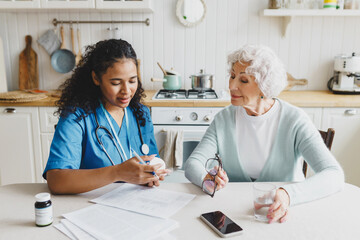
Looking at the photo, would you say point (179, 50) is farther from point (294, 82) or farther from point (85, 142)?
point (85, 142)

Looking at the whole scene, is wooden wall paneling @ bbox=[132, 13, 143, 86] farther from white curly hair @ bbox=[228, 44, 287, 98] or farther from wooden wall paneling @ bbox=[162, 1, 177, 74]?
white curly hair @ bbox=[228, 44, 287, 98]

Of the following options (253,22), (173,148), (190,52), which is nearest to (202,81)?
(190,52)

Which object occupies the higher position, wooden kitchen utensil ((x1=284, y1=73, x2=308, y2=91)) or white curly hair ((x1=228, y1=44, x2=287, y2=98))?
white curly hair ((x1=228, y1=44, x2=287, y2=98))

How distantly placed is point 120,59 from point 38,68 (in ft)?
6.77

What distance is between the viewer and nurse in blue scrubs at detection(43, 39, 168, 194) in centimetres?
115

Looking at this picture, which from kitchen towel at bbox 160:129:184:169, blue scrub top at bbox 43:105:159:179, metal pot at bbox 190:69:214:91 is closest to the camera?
blue scrub top at bbox 43:105:159:179

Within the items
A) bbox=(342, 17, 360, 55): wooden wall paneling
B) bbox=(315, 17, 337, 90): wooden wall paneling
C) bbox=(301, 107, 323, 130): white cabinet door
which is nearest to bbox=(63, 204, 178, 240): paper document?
bbox=(301, 107, 323, 130): white cabinet door

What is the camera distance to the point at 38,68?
122 inches

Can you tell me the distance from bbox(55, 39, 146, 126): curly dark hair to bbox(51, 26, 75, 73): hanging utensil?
170 cm

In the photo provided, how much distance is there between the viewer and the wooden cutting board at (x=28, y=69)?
3057 millimetres

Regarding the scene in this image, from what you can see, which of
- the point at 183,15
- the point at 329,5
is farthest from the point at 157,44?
the point at 329,5

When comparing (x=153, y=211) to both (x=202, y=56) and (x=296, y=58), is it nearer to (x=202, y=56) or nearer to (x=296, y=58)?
(x=202, y=56)

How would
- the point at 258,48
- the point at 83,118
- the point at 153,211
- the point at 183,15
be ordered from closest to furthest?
the point at 153,211, the point at 83,118, the point at 258,48, the point at 183,15

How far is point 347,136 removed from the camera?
2.54 meters
